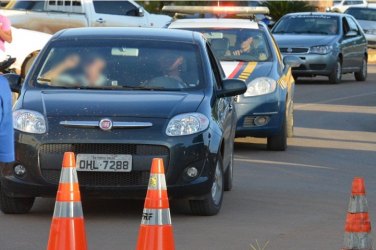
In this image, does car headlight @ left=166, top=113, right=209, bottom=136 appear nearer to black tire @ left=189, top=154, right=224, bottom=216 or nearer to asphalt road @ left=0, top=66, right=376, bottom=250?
black tire @ left=189, top=154, right=224, bottom=216

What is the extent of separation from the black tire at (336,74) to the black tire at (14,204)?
18856 millimetres

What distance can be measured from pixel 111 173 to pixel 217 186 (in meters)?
0.99

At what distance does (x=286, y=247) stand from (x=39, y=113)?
2459 millimetres

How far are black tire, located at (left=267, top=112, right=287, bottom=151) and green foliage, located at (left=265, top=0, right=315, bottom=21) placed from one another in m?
29.2

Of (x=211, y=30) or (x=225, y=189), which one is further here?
(x=211, y=30)

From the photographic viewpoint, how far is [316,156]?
15.4 m

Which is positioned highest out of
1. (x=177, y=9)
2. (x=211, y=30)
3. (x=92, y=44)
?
(x=92, y=44)

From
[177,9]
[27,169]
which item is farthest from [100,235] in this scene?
[177,9]

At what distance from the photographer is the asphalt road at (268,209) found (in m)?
9.31

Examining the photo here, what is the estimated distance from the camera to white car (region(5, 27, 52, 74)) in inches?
897

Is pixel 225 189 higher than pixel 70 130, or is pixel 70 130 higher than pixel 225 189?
pixel 70 130

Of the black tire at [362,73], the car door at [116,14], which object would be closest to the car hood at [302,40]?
the black tire at [362,73]

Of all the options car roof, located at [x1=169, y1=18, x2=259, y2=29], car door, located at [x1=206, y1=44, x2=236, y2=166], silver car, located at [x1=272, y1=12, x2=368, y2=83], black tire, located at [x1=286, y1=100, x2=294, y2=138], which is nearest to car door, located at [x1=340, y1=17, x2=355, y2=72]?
silver car, located at [x1=272, y1=12, x2=368, y2=83]

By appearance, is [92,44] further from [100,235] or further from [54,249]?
[54,249]
